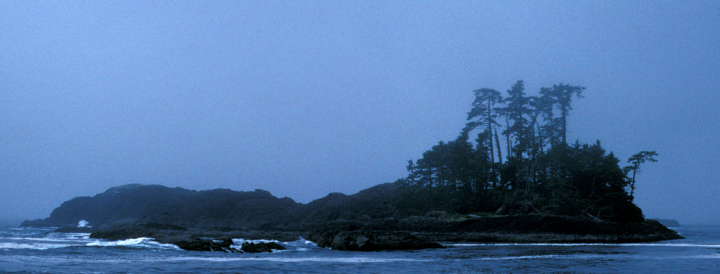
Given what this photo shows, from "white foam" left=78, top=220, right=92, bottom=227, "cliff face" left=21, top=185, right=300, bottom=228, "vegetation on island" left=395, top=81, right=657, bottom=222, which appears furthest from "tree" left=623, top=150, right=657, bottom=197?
"white foam" left=78, top=220, right=92, bottom=227

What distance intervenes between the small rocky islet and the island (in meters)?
0.14

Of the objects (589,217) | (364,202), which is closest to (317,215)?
(364,202)

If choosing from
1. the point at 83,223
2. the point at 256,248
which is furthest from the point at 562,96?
the point at 83,223

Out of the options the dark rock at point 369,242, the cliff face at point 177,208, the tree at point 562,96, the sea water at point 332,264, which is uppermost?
the tree at point 562,96

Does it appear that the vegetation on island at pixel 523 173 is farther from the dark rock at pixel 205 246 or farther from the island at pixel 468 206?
the dark rock at pixel 205 246

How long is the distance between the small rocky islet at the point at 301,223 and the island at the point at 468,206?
0.14 m

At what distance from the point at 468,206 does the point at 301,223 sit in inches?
783

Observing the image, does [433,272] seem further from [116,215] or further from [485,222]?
[116,215]

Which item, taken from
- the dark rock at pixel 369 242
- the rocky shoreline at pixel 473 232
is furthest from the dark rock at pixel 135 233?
the dark rock at pixel 369 242

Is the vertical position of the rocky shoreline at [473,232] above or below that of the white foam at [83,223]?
above

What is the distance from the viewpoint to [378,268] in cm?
2100

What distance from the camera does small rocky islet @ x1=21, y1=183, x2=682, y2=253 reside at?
35.2 m

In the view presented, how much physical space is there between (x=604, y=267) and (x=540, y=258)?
15.2 ft

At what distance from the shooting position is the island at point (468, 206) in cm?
4238
